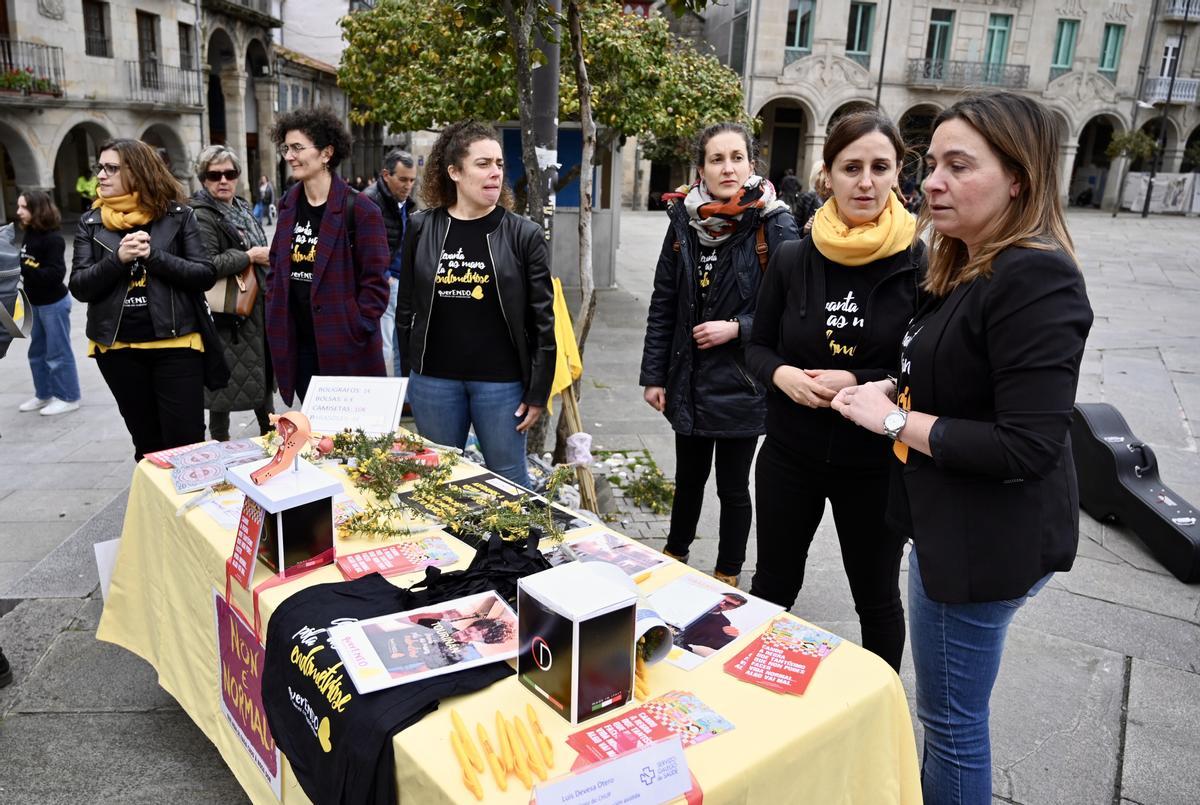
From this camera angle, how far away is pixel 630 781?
55.6 inches

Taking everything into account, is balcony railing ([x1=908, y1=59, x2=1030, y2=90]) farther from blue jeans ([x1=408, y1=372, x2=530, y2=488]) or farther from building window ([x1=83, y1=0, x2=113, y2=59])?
blue jeans ([x1=408, y1=372, x2=530, y2=488])

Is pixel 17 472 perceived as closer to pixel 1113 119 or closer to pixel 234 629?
pixel 234 629

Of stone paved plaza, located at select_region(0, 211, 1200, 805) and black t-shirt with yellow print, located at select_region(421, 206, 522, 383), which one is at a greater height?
black t-shirt with yellow print, located at select_region(421, 206, 522, 383)

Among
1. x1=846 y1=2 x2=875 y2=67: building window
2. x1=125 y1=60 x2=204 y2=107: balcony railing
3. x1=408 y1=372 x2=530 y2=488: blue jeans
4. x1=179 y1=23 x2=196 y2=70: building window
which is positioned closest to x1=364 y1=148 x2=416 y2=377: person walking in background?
x1=408 y1=372 x2=530 y2=488: blue jeans

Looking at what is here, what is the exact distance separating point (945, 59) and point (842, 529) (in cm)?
3632

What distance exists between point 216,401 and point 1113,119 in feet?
137

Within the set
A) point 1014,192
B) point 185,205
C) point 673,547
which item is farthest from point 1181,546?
point 185,205

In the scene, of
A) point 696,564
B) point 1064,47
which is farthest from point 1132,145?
point 696,564

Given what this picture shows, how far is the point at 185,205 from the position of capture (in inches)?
156

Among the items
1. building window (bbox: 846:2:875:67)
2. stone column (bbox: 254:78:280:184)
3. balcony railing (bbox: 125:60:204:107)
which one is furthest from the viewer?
building window (bbox: 846:2:875:67)

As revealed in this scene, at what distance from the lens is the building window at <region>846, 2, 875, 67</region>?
32.4 metres

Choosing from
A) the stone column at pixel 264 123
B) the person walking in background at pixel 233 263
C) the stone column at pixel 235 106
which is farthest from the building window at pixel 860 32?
the person walking in background at pixel 233 263

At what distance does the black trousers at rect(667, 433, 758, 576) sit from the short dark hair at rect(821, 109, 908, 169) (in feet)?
4.15

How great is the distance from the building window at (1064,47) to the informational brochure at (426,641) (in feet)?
131
